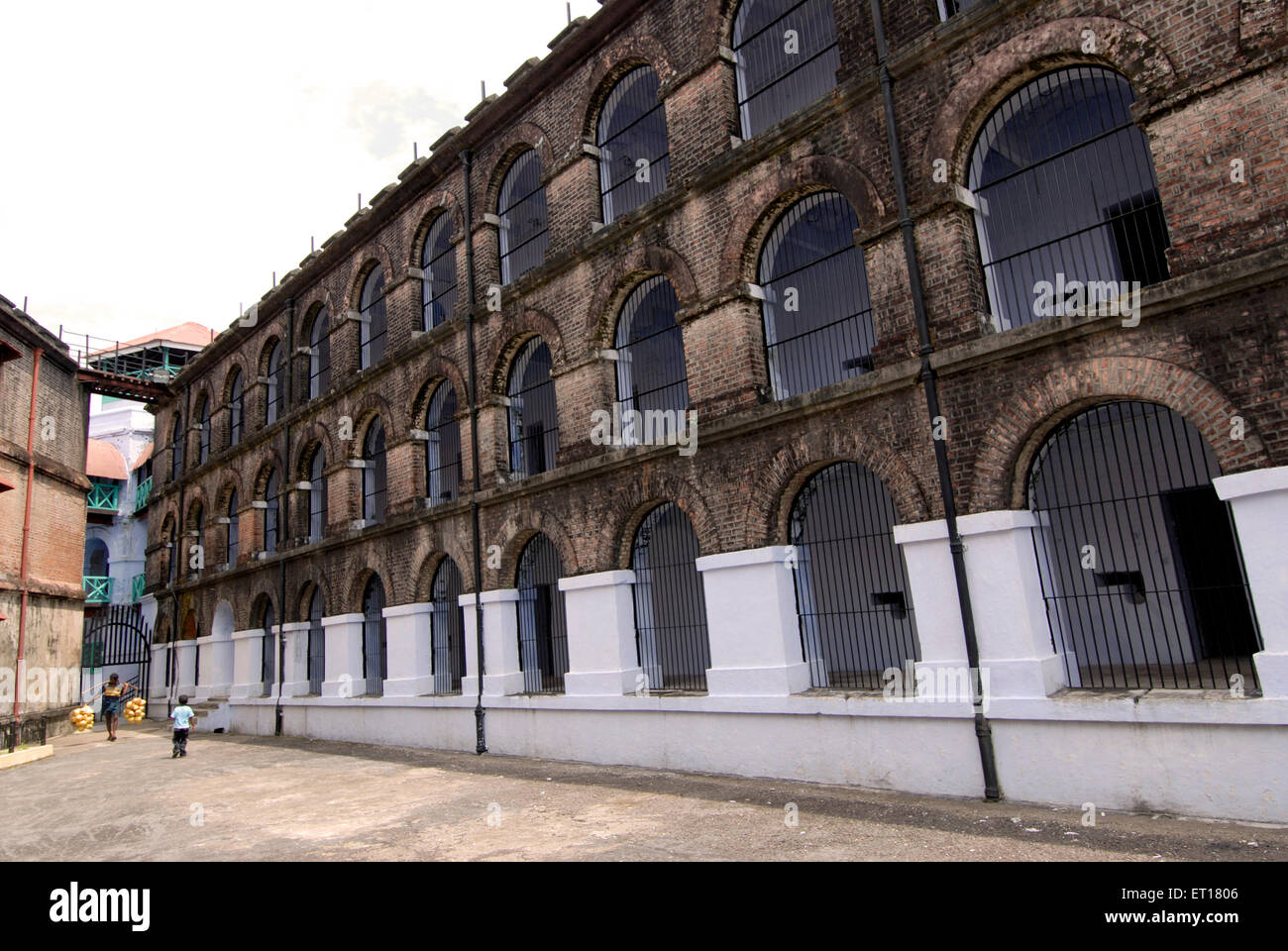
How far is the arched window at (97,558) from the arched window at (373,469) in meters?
21.2

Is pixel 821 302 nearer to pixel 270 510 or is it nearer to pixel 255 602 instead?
pixel 270 510

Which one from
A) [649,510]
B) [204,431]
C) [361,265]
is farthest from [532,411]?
[204,431]

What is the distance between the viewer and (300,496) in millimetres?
20781

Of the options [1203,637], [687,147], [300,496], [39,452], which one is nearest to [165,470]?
[39,452]

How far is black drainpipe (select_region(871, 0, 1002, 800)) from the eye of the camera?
8258 mm

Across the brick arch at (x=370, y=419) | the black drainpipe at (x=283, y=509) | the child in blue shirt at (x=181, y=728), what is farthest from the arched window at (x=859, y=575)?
the black drainpipe at (x=283, y=509)

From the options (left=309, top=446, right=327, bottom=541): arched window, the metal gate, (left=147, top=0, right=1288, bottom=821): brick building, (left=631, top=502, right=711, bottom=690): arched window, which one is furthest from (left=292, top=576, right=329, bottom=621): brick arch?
the metal gate

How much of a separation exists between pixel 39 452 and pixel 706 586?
19.8m

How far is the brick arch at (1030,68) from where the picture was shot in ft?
25.7

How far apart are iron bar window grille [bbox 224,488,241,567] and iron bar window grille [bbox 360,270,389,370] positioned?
7.75 meters

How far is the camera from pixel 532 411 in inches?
803

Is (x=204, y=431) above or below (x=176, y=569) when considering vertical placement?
above

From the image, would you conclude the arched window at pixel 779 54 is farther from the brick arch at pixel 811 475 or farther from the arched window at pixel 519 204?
the brick arch at pixel 811 475

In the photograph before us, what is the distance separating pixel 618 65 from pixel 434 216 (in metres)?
5.97
